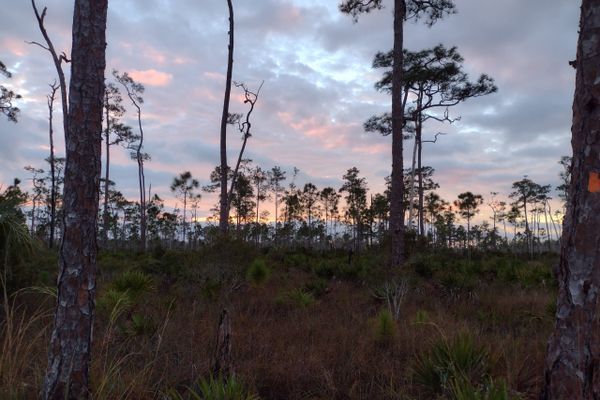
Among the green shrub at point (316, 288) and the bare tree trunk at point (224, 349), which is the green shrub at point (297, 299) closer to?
the green shrub at point (316, 288)

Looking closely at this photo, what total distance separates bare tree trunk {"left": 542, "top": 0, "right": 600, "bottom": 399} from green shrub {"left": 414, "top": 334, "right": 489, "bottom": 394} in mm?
1111

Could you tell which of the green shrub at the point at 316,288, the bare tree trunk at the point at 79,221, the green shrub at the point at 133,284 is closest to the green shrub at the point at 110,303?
the green shrub at the point at 133,284

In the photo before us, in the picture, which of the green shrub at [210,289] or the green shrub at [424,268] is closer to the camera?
the green shrub at [210,289]

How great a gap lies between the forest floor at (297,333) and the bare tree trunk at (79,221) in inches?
12.2

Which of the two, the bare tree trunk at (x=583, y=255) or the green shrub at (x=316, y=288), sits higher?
the bare tree trunk at (x=583, y=255)

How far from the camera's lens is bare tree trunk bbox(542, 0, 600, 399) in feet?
8.45

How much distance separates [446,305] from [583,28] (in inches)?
281

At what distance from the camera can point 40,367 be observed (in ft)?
13.0

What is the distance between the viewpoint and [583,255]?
8.47 ft

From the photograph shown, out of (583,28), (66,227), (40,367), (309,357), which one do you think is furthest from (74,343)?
(583,28)

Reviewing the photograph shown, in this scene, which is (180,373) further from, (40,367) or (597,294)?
(597,294)

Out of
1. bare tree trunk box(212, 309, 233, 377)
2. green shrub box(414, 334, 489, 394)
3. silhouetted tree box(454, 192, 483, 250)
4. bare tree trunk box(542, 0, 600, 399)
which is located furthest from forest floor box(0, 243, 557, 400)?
silhouetted tree box(454, 192, 483, 250)

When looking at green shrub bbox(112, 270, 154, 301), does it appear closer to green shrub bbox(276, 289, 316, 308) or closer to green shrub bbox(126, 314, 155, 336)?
green shrub bbox(126, 314, 155, 336)

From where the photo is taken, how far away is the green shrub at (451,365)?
12.3 ft
